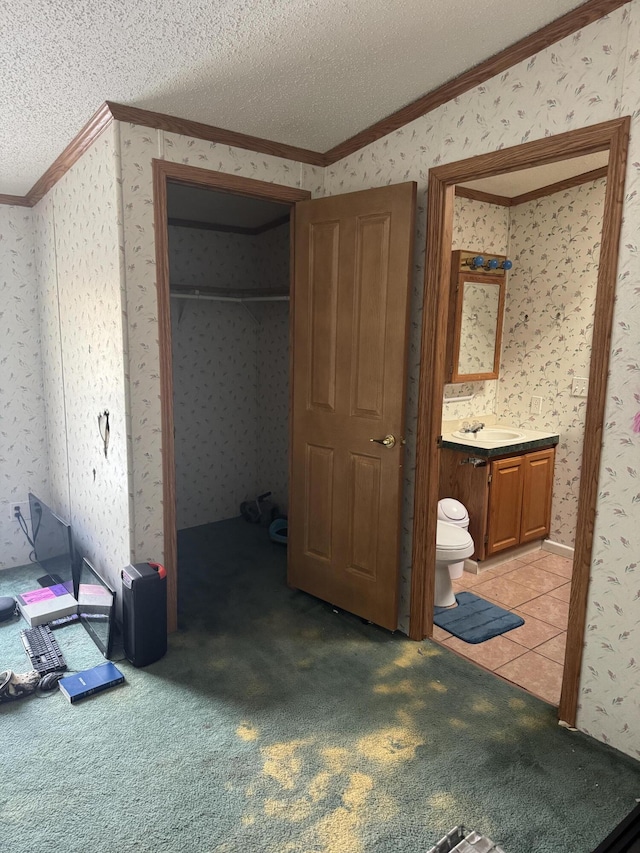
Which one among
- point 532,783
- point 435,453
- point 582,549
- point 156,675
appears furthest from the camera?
point 435,453

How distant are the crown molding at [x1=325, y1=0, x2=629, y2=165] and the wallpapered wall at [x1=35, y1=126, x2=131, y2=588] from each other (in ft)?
3.94

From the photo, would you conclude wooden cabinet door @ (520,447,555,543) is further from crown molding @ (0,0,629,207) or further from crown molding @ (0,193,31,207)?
crown molding @ (0,193,31,207)

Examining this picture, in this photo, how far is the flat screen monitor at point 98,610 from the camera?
268 cm

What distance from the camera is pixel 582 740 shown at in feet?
7.09

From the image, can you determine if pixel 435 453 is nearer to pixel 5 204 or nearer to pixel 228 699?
pixel 228 699

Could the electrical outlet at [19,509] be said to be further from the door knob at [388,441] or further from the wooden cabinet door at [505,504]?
the wooden cabinet door at [505,504]

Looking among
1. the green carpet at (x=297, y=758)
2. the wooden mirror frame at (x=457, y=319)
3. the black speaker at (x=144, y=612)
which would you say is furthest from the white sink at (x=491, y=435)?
the black speaker at (x=144, y=612)

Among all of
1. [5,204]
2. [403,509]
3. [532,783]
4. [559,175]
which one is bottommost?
[532,783]

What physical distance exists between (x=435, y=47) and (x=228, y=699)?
2.65 meters

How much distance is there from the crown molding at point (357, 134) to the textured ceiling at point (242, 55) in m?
0.04

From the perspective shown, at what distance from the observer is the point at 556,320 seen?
400 cm

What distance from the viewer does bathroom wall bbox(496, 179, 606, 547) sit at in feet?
12.5

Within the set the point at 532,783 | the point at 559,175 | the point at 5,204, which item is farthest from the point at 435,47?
the point at 5,204

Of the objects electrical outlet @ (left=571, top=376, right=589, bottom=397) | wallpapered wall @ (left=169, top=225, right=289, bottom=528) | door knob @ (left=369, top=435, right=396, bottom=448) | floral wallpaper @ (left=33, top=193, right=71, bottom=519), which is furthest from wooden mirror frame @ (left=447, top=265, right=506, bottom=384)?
floral wallpaper @ (left=33, top=193, right=71, bottom=519)
